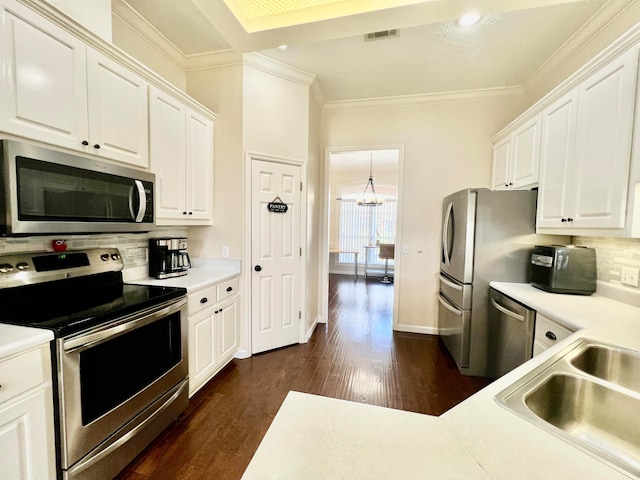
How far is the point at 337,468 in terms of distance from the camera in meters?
0.55

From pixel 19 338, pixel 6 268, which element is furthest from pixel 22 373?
pixel 6 268

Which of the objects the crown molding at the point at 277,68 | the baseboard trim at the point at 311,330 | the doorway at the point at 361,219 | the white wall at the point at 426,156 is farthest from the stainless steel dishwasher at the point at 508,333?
the doorway at the point at 361,219

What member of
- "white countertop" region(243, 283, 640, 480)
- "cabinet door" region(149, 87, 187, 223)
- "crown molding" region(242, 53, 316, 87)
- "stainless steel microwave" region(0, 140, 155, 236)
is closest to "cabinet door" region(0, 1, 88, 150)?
"stainless steel microwave" region(0, 140, 155, 236)

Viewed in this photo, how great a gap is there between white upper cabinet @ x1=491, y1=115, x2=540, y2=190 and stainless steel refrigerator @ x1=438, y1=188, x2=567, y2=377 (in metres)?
0.24

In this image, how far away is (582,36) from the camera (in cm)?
224

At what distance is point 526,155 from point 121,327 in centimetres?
337

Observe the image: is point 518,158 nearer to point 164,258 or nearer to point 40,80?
point 164,258

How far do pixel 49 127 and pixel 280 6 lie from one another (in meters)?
1.70

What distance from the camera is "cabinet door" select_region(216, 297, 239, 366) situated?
2389mm

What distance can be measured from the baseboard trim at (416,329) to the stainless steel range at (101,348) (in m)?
2.64

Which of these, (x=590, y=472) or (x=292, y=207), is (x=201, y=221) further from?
(x=590, y=472)

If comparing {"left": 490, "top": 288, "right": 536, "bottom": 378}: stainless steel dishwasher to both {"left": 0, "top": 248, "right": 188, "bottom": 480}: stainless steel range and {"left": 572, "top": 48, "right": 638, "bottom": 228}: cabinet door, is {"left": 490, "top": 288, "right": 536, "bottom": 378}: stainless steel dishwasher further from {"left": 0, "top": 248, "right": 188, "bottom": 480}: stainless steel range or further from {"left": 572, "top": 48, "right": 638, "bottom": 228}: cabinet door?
{"left": 0, "top": 248, "right": 188, "bottom": 480}: stainless steel range

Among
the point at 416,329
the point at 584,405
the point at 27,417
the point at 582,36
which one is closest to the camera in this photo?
the point at 584,405

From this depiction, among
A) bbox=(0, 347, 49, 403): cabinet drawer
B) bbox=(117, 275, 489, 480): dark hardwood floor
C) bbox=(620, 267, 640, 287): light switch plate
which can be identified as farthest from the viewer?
bbox=(620, 267, 640, 287): light switch plate
